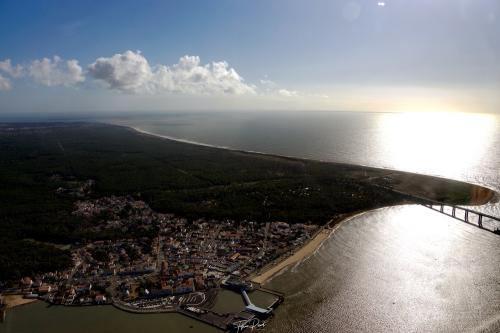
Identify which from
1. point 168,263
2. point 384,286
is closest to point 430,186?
point 384,286

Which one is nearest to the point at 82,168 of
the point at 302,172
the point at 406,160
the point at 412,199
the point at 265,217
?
the point at 302,172

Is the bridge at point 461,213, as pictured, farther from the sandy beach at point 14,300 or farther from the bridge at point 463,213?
the sandy beach at point 14,300

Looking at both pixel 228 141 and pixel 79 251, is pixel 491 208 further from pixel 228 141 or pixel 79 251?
pixel 228 141

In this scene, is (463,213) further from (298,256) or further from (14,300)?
(14,300)

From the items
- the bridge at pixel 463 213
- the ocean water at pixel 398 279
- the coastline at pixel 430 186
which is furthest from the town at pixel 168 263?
the coastline at pixel 430 186

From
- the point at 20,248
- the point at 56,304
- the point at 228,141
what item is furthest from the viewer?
the point at 228,141
